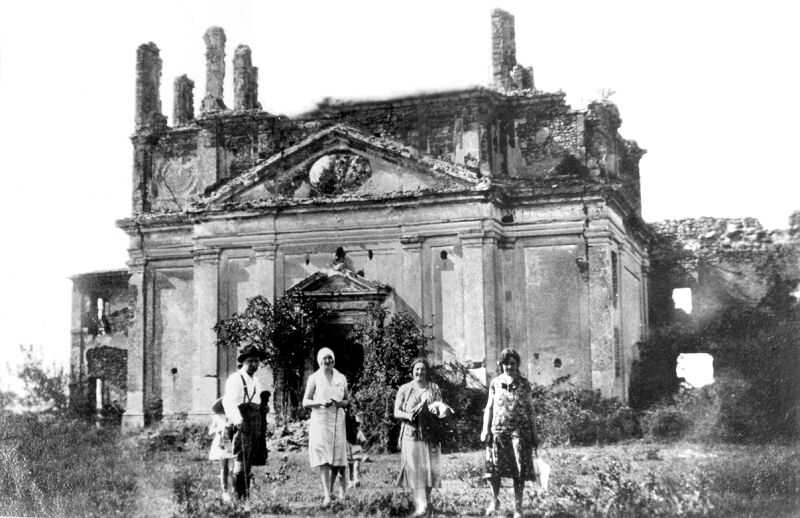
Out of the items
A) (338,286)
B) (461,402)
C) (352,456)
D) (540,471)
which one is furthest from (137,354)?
(540,471)

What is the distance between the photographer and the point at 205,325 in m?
19.0

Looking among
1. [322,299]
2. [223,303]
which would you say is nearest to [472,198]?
[322,299]

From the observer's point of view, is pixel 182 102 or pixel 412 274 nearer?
pixel 412 274

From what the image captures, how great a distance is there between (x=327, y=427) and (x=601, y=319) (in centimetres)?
785

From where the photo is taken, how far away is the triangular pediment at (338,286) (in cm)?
1802

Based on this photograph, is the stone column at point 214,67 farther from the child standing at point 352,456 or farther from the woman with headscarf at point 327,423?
the woman with headscarf at point 327,423

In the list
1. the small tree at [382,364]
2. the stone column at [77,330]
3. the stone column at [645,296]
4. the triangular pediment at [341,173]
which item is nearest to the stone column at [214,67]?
the triangular pediment at [341,173]

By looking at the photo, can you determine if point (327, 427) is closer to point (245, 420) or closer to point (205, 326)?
point (245, 420)

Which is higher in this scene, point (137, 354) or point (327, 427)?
point (137, 354)

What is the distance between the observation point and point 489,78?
19094 millimetres

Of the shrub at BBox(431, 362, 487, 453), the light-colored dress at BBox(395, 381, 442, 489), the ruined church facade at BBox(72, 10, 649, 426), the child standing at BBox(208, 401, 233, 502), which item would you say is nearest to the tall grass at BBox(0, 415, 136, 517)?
the child standing at BBox(208, 401, 233, 502)

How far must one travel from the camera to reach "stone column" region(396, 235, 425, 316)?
706 inches

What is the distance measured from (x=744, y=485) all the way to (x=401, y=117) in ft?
35.0

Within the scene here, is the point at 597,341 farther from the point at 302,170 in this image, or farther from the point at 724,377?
the point at 302,170
